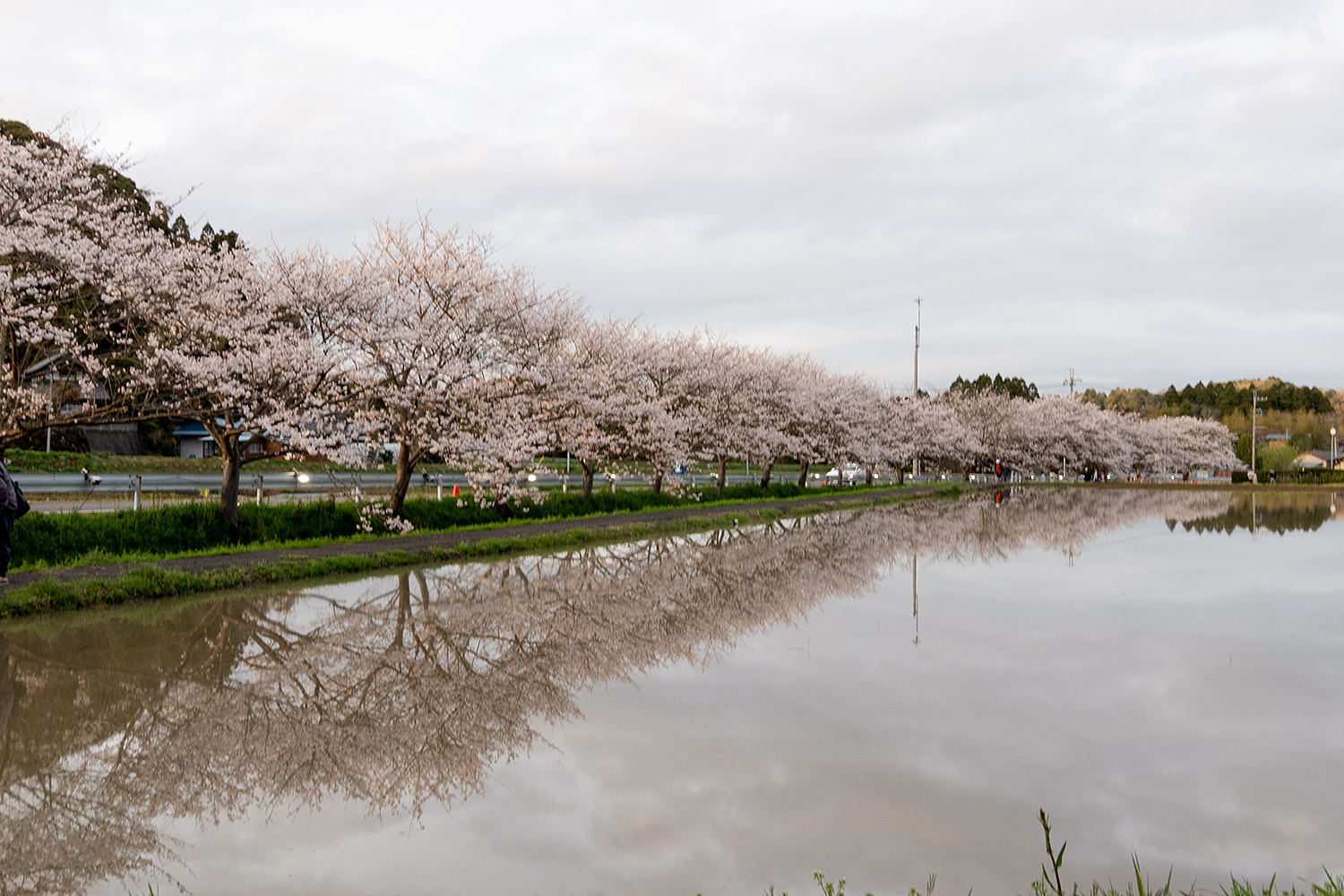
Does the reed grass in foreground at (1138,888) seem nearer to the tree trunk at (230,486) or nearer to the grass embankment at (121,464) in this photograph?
the tree trunk at (230,486)

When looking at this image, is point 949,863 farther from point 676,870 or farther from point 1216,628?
point 1216,628

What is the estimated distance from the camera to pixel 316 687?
8.05 metres

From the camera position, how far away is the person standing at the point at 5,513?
1138cm

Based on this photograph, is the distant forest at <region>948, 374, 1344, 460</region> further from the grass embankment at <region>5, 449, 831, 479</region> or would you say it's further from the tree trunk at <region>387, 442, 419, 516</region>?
the tree trunk at <region>387, 442, 419, 516</region>

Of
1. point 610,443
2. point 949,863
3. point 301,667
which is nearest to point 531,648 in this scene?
point 301,667

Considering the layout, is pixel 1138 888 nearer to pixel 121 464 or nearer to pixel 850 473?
pixel 121 464

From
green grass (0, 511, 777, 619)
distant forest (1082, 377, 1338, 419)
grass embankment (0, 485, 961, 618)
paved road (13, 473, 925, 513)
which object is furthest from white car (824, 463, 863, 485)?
distant forest (1082, 377, 1338, 419)

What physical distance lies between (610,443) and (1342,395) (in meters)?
183

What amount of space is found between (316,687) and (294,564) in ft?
23.8

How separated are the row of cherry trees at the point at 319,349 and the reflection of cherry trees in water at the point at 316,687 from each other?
4.69 metres

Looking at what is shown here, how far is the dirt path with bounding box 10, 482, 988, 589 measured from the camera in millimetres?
13086

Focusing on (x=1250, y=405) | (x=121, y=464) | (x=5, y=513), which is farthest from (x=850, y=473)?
(x=1250, y=405)

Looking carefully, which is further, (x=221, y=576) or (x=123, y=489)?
(x=123, y=489)

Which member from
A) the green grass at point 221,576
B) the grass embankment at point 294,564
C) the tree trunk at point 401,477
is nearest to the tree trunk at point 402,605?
the green grass at point 221,576
